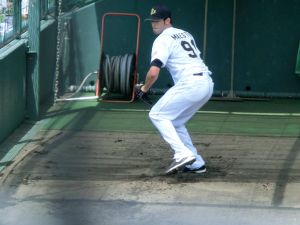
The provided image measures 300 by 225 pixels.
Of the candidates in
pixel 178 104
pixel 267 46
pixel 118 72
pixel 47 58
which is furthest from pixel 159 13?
pixel 267 46

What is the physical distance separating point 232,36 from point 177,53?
5197mm

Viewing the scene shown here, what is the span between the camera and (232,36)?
39.1ft

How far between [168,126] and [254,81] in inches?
217

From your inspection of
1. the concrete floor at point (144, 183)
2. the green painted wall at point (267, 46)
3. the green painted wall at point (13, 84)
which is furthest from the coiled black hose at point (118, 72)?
the concrete floor at point (144, 183)

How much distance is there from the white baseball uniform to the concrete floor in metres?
0.47

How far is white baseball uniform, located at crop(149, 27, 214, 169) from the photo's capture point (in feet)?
22.4

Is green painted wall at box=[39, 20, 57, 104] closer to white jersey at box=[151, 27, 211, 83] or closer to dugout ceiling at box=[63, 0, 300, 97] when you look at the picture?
dugout ceiling at box=[63, 0, 300, 97]

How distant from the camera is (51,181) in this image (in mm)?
6895

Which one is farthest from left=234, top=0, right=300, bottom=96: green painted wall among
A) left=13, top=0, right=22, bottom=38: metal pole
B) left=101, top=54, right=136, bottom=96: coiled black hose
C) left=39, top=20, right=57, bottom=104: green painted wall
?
left=13, top=0, right=22, bottom=38: metal pole

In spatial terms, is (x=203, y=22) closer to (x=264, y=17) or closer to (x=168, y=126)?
(x=264, y=17)

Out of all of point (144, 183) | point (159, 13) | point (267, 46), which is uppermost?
point (159, 13)

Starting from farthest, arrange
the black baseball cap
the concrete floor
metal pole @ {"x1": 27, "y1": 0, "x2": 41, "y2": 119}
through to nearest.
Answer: metal pole @ {"x1": 27, "y1": 0, "x2": 41, "y2": 119} → the black baseball cap → the concrete floor

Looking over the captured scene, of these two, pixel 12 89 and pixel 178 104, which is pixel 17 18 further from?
pixel 178 104

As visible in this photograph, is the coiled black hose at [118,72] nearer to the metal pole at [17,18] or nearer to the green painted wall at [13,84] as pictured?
the green painted wall at [13,84]
